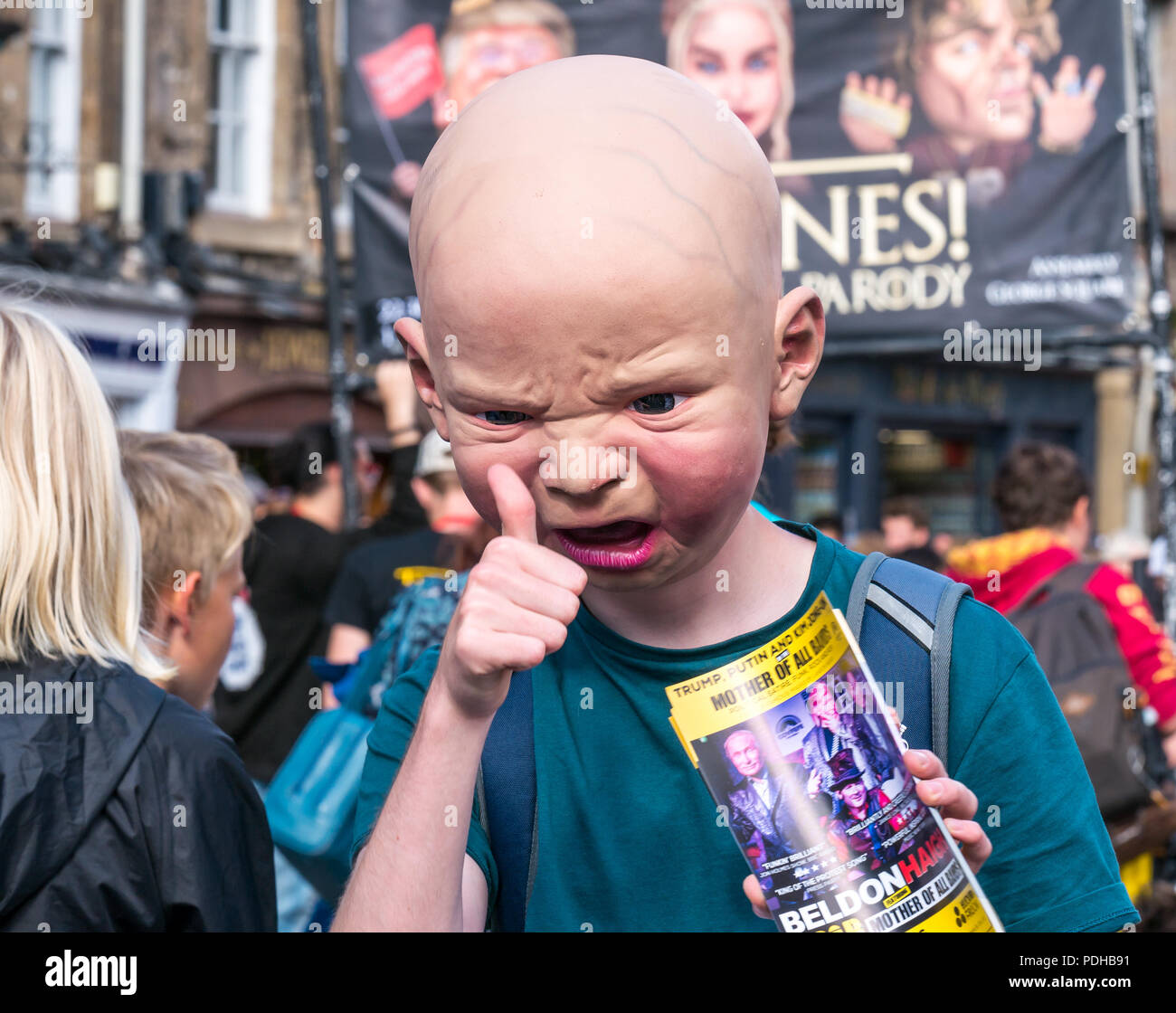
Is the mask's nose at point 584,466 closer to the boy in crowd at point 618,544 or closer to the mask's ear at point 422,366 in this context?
the boy in crowd at point 618,544

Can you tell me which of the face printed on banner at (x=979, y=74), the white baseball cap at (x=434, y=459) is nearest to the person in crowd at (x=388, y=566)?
the white baseball cap at (x=434, y=459)

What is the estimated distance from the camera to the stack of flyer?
1.11 meters

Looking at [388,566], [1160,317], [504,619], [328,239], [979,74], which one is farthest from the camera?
[979,74]

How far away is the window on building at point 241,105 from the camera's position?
1223cm

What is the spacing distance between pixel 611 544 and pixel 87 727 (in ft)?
2.72

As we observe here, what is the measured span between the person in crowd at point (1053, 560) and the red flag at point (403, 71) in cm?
356

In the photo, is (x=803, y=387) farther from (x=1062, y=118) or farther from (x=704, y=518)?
(x=1062, y=118)

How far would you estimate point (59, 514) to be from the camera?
6.01 ft

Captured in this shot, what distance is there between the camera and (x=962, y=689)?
4.25ft
